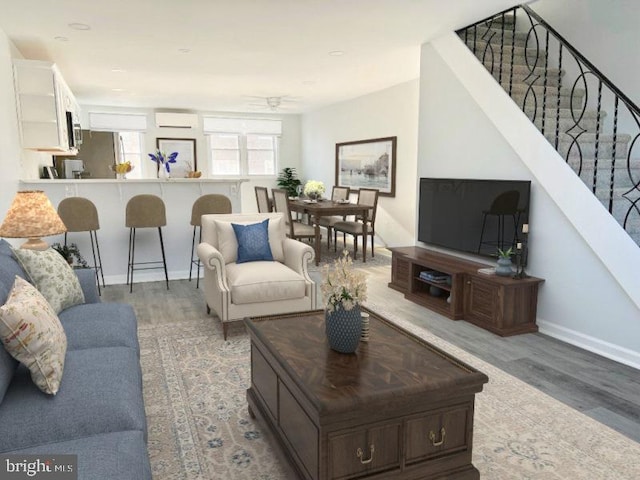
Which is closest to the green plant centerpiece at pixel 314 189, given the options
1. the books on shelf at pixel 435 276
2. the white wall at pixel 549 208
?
the white wall at pixel 549 208

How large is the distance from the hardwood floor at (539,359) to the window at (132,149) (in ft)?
17.5

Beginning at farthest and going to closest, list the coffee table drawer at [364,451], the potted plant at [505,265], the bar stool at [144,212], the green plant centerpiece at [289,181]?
the green plant centerpiece at [289,181], the bar stool at [144,212], the potted plant at [505,265], the coffee table drawer at [364,451]

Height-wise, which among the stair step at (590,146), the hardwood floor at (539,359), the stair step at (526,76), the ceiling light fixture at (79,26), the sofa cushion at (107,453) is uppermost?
the ceiling light fixture at (79,26)

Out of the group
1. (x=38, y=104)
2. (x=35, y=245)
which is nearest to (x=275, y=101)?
(x=38, y=104)

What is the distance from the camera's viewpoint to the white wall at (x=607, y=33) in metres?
4.27

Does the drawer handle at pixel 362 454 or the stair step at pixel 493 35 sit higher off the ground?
the stair step at pixel 493 35

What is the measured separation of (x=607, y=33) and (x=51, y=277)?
5105 millimetres

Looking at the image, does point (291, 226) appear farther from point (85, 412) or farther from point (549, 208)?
point (85, 412)

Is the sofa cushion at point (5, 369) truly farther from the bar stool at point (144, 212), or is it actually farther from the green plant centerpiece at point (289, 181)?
the green plant centerpiece at point (289, 181)

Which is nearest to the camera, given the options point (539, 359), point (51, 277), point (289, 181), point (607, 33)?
point (51, 277)

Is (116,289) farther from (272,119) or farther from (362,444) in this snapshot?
(272,119)

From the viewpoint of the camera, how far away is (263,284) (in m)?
3.75

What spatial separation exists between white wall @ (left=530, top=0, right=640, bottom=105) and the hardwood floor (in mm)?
2497

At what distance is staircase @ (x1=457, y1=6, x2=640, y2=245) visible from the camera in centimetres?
405
